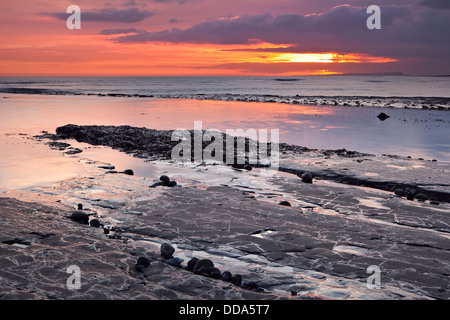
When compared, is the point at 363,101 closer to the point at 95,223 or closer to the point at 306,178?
the point at 306,178

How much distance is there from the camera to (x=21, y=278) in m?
5.69

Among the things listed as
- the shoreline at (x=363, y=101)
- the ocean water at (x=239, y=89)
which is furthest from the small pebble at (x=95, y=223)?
the ocean water at (x=239, y=89)

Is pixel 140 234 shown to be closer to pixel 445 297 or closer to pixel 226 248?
pixel 226 248

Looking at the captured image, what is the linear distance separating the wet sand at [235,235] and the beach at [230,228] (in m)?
0.03

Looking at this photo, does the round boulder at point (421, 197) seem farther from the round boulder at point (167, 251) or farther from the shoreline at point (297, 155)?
the round boulder at point (167, 251)

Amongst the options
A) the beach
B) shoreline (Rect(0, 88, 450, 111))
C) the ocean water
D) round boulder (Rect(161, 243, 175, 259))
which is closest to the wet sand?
the beach

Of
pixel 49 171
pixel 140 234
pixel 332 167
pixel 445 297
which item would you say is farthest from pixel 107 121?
pixel 445 297

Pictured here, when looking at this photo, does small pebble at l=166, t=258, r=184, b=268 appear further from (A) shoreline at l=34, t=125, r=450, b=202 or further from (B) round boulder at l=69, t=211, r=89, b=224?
(A) shoreline at l=34, t=125, r=450, b=202

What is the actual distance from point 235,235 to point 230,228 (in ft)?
1.17

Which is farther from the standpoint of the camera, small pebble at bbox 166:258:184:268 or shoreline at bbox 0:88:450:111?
shoreline at bbox 0:88:450:111

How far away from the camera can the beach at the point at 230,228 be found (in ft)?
19.2

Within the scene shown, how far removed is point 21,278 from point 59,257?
0.77 meters

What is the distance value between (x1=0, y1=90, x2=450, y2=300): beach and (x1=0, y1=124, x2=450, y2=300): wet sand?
0.09ft

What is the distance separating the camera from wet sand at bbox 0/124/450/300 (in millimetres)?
5809
